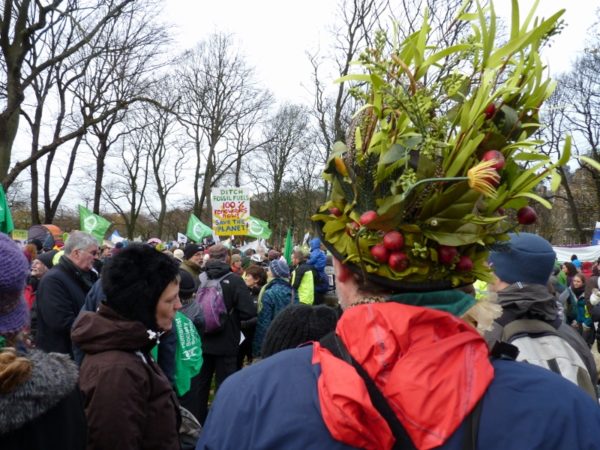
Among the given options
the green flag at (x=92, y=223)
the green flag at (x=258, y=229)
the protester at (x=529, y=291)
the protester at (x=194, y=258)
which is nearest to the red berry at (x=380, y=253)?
the protester at (x=529, y=291)

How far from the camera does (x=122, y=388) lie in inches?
95.1

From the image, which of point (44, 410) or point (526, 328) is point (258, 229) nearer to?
point (526, 328)

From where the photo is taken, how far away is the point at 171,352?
13.3 ft

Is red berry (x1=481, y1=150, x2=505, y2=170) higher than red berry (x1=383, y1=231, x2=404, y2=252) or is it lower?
higher

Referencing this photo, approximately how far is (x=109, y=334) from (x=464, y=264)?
188 cm

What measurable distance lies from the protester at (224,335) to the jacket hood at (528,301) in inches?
146

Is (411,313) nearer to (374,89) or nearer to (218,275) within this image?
(374,89)

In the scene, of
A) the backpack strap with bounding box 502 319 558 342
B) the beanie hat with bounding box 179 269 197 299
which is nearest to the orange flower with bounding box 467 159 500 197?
the backpack strap with bounding box 502 319 558 342

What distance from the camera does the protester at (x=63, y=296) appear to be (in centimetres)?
478

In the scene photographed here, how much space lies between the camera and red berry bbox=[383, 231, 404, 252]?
1285 mm

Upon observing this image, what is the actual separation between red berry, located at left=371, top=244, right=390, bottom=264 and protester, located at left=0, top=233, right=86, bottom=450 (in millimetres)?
1078

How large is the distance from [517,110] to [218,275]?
5.00 meters

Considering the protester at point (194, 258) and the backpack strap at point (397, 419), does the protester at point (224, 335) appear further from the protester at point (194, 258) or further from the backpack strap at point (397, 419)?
the backpack strap at point (397, 419)

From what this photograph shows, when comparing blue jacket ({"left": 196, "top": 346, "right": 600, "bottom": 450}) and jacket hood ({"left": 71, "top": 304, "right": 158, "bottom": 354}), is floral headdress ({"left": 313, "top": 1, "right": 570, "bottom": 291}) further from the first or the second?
jacket hood ({"left": 71, "top": 304, "right": 158, "bottom": 354})
